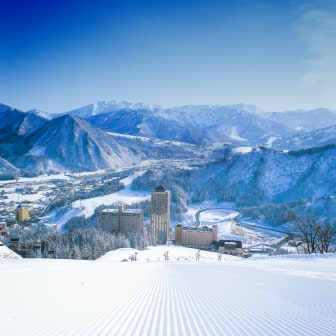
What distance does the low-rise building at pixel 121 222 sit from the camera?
3447cm

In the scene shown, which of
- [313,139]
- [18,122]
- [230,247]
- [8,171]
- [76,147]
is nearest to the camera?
[230,247]

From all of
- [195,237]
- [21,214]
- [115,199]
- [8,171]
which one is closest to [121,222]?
[195,237]

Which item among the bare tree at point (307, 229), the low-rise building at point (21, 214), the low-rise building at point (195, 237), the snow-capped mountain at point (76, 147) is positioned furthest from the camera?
the snow-capped mountain at point (76, 147)

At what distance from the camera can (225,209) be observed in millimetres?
55062

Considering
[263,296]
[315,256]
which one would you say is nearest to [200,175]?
[315,256]

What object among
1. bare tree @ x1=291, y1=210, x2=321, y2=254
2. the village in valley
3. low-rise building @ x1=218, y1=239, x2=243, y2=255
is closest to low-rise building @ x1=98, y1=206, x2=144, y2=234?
the village in valley

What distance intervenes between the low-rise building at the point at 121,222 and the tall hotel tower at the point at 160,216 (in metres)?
2.03

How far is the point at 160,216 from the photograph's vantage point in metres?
36.8

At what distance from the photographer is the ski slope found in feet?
13.3

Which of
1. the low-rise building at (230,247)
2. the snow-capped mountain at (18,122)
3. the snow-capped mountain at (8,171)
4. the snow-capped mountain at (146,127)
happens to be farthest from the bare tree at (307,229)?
the snow-capped mountain at (146,127)

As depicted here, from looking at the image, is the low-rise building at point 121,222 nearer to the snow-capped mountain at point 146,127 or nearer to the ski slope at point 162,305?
the ski slope at point 162,305

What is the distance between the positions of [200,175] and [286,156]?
18908mm

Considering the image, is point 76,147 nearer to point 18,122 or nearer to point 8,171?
point 8,171

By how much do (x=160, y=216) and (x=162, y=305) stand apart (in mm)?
31649
